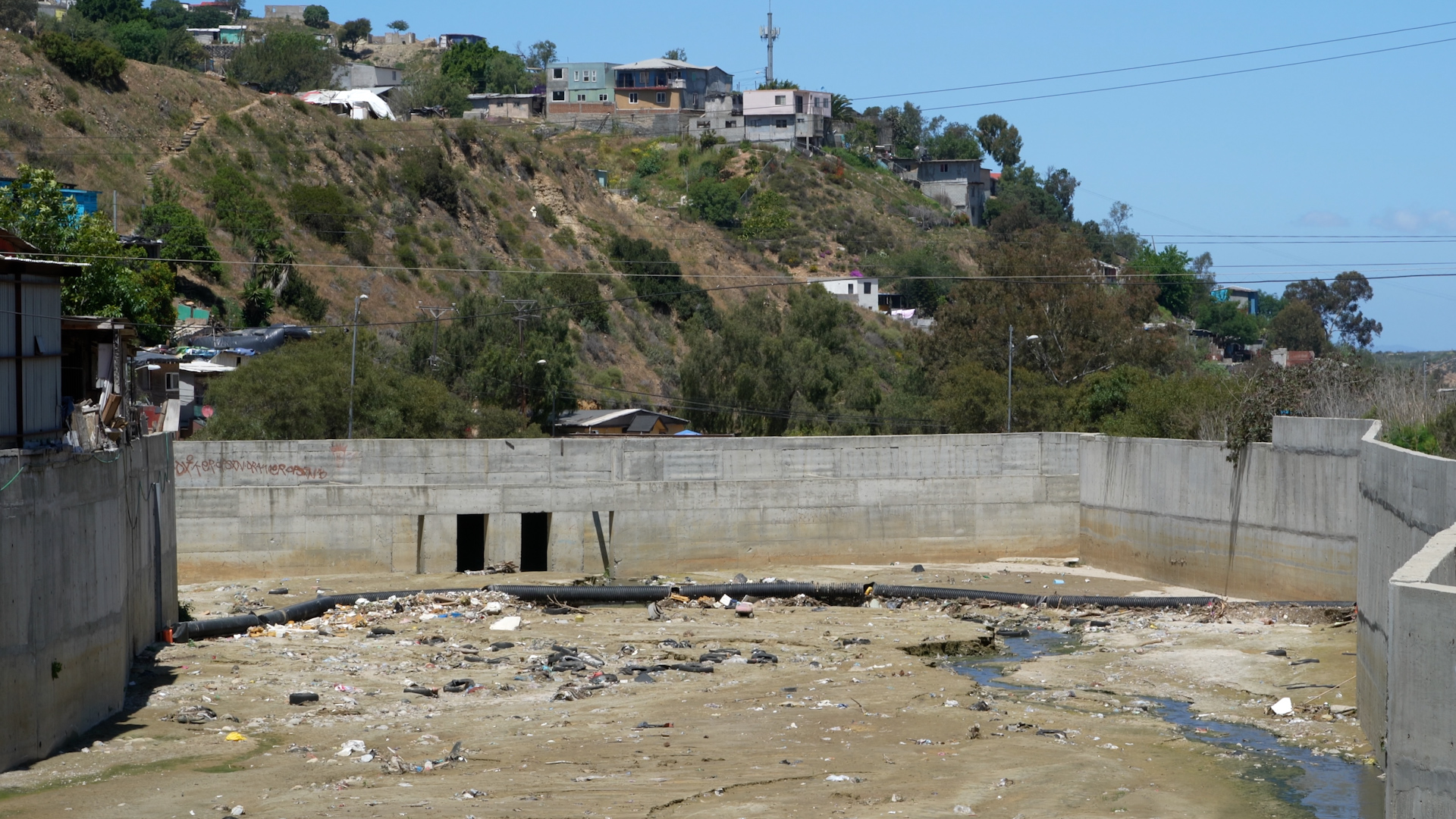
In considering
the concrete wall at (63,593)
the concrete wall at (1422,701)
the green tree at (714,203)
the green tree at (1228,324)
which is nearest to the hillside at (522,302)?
the green tree at (714,203)

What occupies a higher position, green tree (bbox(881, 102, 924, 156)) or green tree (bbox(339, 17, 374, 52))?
green tree (bbox(339, 17, 374, 52))

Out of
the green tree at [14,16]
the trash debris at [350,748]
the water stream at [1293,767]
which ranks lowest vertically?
the water stream at [1293,767]

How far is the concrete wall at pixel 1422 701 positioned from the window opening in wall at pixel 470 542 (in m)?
26.0

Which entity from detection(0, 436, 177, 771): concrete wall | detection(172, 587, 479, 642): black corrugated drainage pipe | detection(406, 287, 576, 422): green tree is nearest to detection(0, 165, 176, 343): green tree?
detection(172, 587, 479, 642): black corrugated drainage pipe

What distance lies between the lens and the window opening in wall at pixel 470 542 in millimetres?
34062

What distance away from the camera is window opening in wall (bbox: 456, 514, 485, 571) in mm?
34062

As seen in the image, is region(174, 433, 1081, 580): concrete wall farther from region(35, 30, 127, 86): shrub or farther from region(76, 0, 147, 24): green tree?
region(76, 0, 147, 24): green tree

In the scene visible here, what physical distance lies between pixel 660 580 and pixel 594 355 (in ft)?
120

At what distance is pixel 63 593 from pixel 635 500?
774 inches

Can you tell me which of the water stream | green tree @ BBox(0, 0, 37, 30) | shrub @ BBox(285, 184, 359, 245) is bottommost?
the water stream

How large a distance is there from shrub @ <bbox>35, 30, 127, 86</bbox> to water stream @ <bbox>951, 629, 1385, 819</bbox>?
62.1 metres

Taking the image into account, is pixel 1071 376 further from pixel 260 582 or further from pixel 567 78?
pixel 567 78

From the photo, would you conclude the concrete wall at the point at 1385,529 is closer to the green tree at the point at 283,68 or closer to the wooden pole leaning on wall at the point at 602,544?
the wooden pole leaning on wall at the point at 602,544

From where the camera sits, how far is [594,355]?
2677 inches
